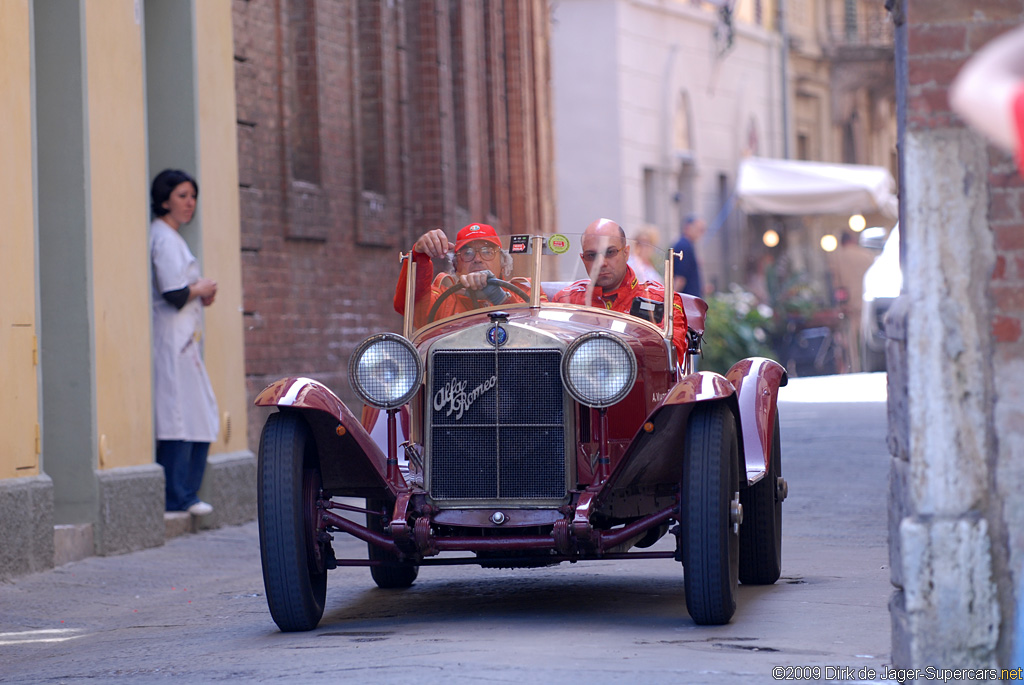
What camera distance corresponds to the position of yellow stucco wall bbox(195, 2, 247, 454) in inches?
460

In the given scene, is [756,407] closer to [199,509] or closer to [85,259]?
[85,259]

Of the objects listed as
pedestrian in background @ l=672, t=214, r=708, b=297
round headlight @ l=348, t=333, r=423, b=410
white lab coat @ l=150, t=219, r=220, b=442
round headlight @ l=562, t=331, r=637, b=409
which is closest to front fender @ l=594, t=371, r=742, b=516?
round headlight @ l=562, t=331, r=637, b=409

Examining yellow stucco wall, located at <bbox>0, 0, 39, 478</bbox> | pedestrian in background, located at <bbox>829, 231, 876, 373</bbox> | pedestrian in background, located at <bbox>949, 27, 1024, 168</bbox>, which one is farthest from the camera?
pedestrian in background, located at <bbox>829, 231, 876, 373</bbox>

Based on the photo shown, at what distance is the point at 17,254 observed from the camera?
9.02m

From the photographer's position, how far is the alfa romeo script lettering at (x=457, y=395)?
678cm

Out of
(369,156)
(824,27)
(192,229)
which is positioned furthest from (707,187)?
(192,229)

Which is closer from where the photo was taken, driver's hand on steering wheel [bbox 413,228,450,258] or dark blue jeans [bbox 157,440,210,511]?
driver's hand on steering wheel [bbox 413,228,450,258]

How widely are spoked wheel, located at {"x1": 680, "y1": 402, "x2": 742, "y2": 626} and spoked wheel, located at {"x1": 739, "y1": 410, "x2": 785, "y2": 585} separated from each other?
1.23 metres

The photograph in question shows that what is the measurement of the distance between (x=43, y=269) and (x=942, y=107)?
642 centimetres

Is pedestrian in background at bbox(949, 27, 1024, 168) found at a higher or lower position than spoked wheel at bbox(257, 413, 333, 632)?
higher

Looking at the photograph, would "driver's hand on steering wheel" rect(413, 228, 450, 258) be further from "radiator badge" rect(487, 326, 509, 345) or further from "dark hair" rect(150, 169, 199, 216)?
"dark hair" rect(150, 169, 199, 216)

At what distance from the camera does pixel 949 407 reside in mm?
4680

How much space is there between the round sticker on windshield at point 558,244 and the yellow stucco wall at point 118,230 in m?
3.53

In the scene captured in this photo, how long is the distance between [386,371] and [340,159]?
8.19 metres
